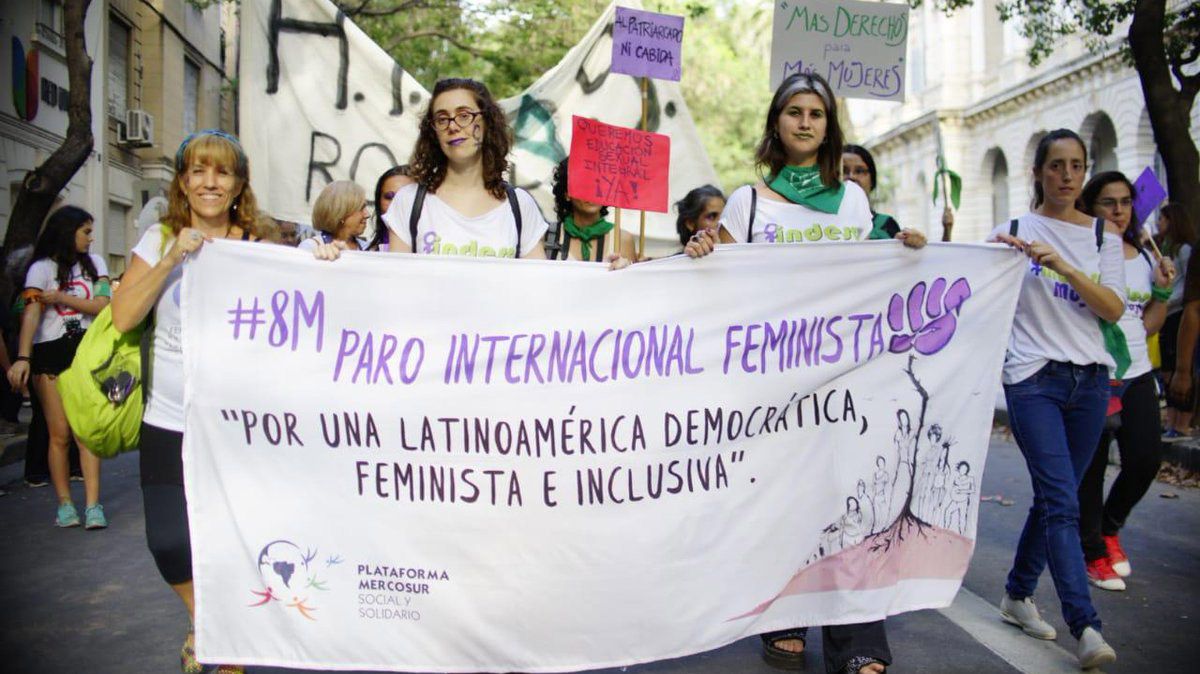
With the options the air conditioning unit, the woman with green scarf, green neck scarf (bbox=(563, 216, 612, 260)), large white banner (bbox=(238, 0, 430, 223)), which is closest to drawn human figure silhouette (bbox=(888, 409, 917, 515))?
the woman with green scarf

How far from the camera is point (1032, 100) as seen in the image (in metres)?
31.6

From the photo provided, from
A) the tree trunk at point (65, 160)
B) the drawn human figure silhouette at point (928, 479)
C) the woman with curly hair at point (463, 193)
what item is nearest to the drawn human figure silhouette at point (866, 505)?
the drawn human figure silhouette at point (928, 479)

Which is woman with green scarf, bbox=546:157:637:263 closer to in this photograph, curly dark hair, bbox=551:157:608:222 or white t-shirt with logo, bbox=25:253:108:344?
curly dark hair, bbox=551:157:608:222

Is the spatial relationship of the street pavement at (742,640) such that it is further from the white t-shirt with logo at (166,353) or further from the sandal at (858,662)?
the white t-shirt with logo at (166,353)

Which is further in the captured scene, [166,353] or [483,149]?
[483,149]

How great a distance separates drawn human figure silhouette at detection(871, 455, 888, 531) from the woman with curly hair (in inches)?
52.9

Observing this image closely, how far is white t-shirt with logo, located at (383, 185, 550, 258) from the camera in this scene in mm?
3727

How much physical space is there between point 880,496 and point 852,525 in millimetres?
138

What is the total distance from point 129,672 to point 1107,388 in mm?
3740

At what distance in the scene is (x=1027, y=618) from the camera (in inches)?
172

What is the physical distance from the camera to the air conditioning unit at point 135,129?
20.6 m

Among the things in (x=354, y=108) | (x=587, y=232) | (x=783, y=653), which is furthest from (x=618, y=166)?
(x=354, y=108)

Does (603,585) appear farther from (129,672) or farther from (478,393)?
(129,672)

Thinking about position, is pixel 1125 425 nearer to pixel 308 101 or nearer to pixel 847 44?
pixel 847 44
